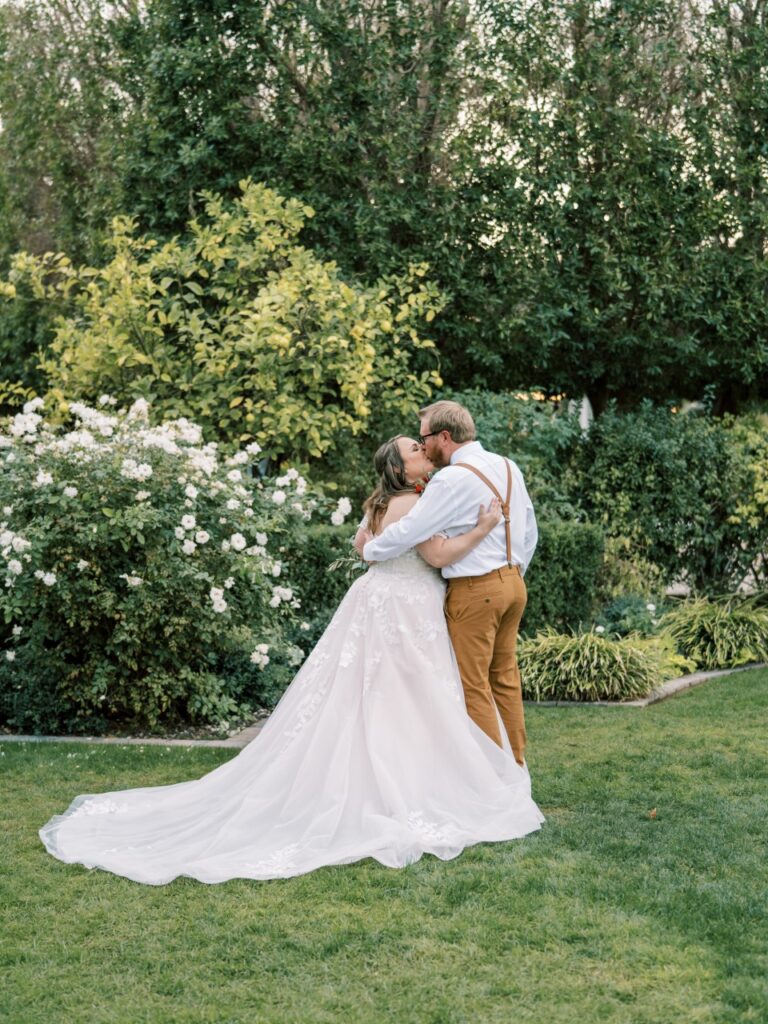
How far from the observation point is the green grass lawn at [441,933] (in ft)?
11.3

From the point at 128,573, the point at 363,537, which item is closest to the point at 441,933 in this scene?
the point at 363,537

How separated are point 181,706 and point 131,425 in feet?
6.03

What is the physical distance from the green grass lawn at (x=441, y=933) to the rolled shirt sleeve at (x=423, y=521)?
136cm

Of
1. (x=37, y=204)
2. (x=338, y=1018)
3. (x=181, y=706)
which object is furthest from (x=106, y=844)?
(x=37, y=204)

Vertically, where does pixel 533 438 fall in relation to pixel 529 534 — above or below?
above

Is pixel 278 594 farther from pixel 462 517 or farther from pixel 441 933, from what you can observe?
pixel 441 933

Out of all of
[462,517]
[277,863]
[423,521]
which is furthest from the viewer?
[462,517]

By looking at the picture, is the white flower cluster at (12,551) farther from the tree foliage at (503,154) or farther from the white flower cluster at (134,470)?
the tree foliage at (503,154)

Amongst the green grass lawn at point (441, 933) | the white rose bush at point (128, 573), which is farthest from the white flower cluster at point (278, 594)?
the green grass lawn at point (441, 933)

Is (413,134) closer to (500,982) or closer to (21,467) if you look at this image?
(21,467)

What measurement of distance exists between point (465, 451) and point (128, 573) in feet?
8.58

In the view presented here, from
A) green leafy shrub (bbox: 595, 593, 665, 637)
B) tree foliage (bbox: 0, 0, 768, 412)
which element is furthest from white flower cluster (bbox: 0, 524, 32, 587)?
tree foliage (bbox: 0, 0, 768, 412)

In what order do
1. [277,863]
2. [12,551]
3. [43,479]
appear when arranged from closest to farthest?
[277,863], [43,479], [12,551]

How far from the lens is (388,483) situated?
5.54 meters
